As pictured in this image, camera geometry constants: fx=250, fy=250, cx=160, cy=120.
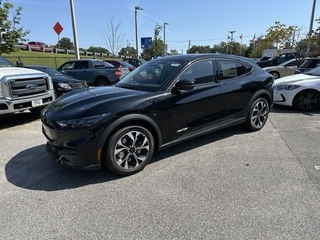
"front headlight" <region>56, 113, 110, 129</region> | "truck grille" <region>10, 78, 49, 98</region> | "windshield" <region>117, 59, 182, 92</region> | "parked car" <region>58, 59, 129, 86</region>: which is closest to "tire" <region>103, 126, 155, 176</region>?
"front headlight" <region>56, 113, 110, 129</region>

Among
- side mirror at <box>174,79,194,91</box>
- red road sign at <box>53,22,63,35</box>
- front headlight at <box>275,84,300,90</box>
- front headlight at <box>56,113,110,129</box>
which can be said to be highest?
red road sign at <box>53,22,63,35</box>

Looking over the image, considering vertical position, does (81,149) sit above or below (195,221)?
above

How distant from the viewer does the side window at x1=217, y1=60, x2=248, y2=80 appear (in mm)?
4465

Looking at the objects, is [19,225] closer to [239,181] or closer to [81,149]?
→ [81,149]

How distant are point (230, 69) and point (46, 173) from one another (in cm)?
356

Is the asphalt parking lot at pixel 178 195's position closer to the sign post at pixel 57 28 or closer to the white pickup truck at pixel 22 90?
the white pickup truck at pixel 22 90

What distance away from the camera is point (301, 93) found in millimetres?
6906

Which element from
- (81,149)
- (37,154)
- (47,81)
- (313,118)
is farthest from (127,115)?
(313,118)

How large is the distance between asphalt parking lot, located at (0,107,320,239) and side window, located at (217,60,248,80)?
1.24m

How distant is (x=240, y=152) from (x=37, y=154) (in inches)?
135

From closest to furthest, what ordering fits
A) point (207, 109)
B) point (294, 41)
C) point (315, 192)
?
point (315, 192)
point (207, 109)
point (294, 41)

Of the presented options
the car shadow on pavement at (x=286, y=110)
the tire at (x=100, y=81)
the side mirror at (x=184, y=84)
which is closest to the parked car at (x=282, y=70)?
the car shadow on pavement at (x=286, y=110)

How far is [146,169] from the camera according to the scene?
12.0 ft

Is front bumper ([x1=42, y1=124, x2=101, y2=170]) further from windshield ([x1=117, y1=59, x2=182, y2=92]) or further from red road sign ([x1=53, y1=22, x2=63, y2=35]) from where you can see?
red road sign ([x1=53, y1=22, x2=63, y2=35])
